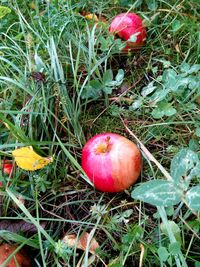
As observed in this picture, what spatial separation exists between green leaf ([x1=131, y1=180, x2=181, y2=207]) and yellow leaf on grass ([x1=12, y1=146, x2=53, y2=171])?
0.40 meters

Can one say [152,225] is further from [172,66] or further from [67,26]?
[67,26]

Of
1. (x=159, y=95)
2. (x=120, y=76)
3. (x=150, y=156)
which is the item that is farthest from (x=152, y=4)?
(x=150, y=156)

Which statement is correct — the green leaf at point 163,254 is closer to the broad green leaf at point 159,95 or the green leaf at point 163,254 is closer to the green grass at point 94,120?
the green grass at point 94,120

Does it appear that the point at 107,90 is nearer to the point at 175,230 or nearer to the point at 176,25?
the point at 176,25

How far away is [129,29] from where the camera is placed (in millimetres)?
1719

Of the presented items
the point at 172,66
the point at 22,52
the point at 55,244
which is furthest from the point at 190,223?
the point at 22,52

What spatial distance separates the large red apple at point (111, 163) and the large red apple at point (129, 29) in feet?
1.68

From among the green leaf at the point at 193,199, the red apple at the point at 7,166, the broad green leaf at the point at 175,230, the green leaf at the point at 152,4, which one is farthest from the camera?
the green leaf at the point at 152,4

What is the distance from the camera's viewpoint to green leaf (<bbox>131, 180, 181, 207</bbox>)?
102 centimetres

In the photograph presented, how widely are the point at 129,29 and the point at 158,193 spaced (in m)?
0.87

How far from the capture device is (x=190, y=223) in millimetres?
1196

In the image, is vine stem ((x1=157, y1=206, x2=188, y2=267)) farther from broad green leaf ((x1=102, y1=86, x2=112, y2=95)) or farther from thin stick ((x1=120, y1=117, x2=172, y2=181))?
broad green leaf ((x1=102, y1=86, x2=112, y2=95))

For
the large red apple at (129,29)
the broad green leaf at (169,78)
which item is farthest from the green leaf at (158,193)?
the large red apple at (129,29)

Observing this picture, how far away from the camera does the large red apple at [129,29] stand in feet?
5.64
